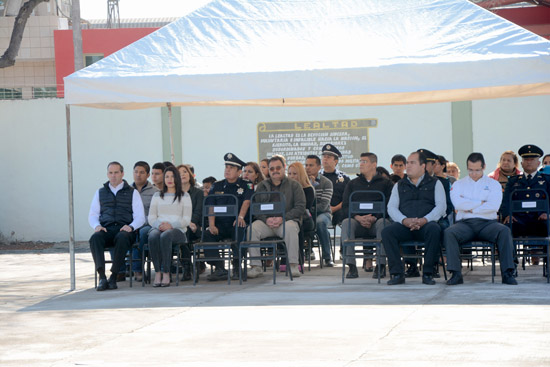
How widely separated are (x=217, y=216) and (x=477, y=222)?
306 cm

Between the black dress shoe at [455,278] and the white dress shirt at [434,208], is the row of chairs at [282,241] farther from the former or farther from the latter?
the black dress shoe at [455,278]

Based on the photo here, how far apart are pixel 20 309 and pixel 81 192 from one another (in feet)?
28.7

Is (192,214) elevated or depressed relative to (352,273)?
elevated

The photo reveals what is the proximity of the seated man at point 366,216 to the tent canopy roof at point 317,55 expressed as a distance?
4.63 feet

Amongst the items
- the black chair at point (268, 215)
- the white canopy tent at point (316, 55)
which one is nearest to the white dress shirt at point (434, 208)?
the white canopy tent at point (316, 55)

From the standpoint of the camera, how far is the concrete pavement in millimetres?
5777

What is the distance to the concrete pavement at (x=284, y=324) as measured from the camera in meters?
5.78

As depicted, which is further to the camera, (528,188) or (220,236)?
(220,236)

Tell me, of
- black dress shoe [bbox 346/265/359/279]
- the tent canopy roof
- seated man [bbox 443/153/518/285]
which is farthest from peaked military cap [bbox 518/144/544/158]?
black dress shoe [bbox 346/265/359/279]

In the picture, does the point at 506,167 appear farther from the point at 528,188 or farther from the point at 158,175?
the point at 158,175

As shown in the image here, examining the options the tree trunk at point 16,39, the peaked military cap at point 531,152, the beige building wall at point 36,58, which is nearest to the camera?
the peaked military cap at point 531,152

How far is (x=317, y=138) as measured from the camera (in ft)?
54.0

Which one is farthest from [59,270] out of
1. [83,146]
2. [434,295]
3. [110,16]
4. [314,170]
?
Result: [110,16]

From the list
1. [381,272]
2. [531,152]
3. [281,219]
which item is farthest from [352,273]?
[531,152]
